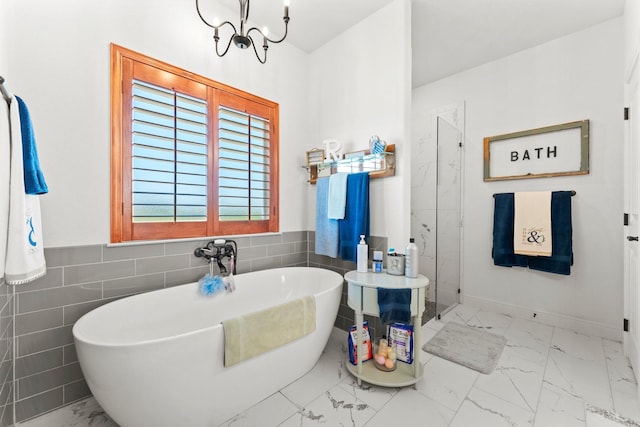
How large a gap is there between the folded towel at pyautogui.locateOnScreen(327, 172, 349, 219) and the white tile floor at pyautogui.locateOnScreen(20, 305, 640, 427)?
1.17 metres

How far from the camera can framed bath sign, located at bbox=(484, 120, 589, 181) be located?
8.26ft

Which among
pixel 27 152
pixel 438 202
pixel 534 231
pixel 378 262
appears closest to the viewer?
pixel 27 152

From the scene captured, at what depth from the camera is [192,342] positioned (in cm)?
123

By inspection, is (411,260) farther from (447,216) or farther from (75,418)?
(75,418)

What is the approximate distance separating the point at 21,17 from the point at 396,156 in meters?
2.42

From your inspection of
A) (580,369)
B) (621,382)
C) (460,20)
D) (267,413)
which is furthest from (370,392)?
(460,20)

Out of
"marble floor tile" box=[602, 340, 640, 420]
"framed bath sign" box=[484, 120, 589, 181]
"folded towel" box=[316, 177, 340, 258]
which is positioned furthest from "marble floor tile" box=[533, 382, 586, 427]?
"framed bath sign" box=[484, 120, 589, 181]

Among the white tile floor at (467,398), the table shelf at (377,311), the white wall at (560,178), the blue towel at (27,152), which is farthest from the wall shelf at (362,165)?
the blue towel at (27,152)

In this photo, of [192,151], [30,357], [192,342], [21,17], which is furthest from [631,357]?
[21,17]

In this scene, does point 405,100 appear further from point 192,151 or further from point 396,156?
point 192,151

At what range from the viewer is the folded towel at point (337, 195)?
2.35 metres

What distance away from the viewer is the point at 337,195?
239cm

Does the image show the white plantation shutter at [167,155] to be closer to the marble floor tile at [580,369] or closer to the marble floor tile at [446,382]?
the marble floor tile at [446,382]

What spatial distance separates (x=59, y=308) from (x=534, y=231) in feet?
12.6
